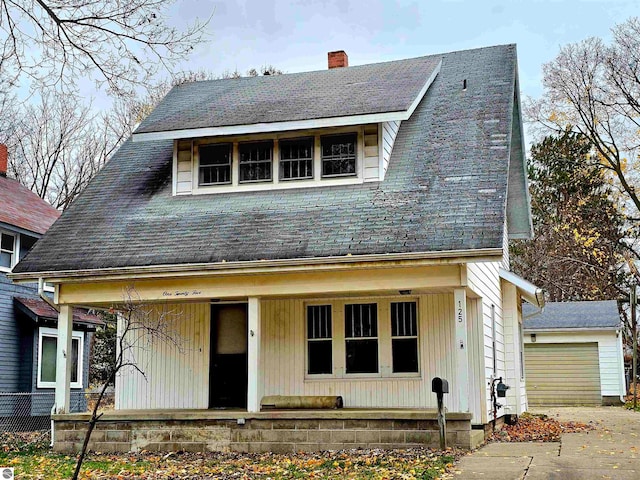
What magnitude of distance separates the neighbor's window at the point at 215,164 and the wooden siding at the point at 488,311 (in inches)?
199

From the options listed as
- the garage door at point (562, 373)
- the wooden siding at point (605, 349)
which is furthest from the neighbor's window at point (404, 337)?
the garage door at point (562, 373)

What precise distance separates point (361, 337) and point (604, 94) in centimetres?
2033

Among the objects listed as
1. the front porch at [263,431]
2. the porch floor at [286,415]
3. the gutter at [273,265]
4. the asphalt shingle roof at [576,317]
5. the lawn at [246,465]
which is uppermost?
the gutter at [273,265]

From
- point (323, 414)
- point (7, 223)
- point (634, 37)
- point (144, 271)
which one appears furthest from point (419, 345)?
point (634, 37)

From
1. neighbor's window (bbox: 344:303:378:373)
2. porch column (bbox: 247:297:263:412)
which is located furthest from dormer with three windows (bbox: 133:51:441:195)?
porch column (bbox: 247:297:263:412)

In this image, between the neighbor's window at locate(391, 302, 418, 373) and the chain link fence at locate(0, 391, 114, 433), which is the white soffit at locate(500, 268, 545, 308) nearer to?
the neighbor's window at locate(391, 302, 418, 373)

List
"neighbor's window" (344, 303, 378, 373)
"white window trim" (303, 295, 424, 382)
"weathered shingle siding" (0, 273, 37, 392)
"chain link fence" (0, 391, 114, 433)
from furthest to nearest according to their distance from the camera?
"weathered shingle siding" (0, 273, 37, 392)
"chain link fence" (0, 391, 114, 433)
"neighbor's window" (344, 303, 378, 373)
"white window trim" (303, 295, 424, 382)

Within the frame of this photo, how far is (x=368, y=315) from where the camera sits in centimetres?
1391

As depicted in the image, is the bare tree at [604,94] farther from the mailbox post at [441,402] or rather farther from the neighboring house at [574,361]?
the mailbox post at [441,402]

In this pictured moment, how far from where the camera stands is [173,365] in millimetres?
14617

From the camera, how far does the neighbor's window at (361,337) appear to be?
45.1ft

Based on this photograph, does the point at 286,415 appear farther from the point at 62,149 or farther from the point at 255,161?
the point at 62,149

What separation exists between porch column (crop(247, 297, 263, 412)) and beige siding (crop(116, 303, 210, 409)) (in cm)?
219

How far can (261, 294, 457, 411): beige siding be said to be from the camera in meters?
13.4
